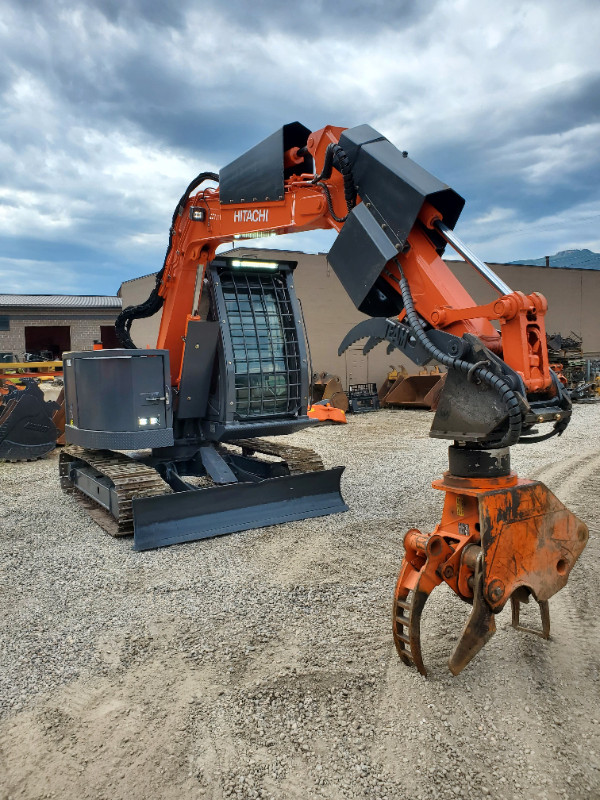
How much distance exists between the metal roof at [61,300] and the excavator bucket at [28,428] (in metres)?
22.3

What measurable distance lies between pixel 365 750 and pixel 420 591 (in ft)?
2.36

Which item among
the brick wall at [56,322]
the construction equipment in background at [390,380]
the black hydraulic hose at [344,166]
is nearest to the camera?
the black hydraulic hose at [344,166]

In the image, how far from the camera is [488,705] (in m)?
2.80

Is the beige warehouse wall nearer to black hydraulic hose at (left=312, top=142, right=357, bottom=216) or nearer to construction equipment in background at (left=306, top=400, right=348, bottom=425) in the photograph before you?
construction equipment in background at (left=306, top=400, right=348, bottom=425)

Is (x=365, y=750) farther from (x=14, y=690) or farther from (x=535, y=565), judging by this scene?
(x=14, y=690)

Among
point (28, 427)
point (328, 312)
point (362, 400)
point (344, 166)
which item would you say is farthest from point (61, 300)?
point (344, 166)

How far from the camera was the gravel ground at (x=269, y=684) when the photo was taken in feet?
7.88

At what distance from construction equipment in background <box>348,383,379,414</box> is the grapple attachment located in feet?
42.1

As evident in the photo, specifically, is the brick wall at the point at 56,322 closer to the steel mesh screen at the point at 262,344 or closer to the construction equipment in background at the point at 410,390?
the construction equipment in background at the point at 410,390

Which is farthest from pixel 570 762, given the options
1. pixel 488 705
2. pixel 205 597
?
pixel 205 597

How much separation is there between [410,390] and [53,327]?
22304mm

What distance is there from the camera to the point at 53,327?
3197cm

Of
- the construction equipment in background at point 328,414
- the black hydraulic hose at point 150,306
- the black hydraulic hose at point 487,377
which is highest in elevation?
the black hydraulic hose at point 150,306

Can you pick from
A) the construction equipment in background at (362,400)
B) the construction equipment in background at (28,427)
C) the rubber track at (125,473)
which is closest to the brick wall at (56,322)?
Answer: the construction equipment in background at (362,400)
